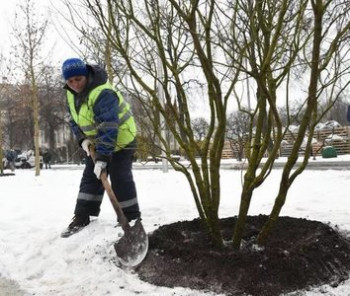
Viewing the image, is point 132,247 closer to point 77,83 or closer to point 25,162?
point 77,83

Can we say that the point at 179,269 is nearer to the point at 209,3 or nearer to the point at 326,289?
the point at 326,289

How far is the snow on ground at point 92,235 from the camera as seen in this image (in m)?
3.22

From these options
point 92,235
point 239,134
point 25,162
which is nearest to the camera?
point 239,134

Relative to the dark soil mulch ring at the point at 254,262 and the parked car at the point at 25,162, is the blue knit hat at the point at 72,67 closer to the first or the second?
the dark soil mulch ring at the point at 254,262

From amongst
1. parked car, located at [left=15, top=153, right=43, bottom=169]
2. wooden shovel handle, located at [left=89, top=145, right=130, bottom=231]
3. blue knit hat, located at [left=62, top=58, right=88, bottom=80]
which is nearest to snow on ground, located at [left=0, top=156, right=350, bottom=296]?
wooden shovel handle, located at [left=89, top=145, right=130, bottom=231]

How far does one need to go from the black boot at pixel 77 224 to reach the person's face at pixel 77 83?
125 centimetres

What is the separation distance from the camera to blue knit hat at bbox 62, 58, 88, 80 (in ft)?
14.4

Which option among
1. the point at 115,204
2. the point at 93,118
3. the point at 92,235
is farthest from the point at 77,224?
the point at 93,118

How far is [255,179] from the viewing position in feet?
11.0

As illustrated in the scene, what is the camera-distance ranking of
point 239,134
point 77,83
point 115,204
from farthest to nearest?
1. point 77,83
2. point 239,134
3. point 115,204

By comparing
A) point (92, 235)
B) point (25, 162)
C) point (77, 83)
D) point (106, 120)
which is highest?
point (77, 83)

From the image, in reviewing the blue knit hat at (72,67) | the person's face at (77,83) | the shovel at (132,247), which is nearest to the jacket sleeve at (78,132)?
the person's face at (77,83)

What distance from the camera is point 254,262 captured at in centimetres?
312

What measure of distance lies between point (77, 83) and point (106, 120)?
0.51m
